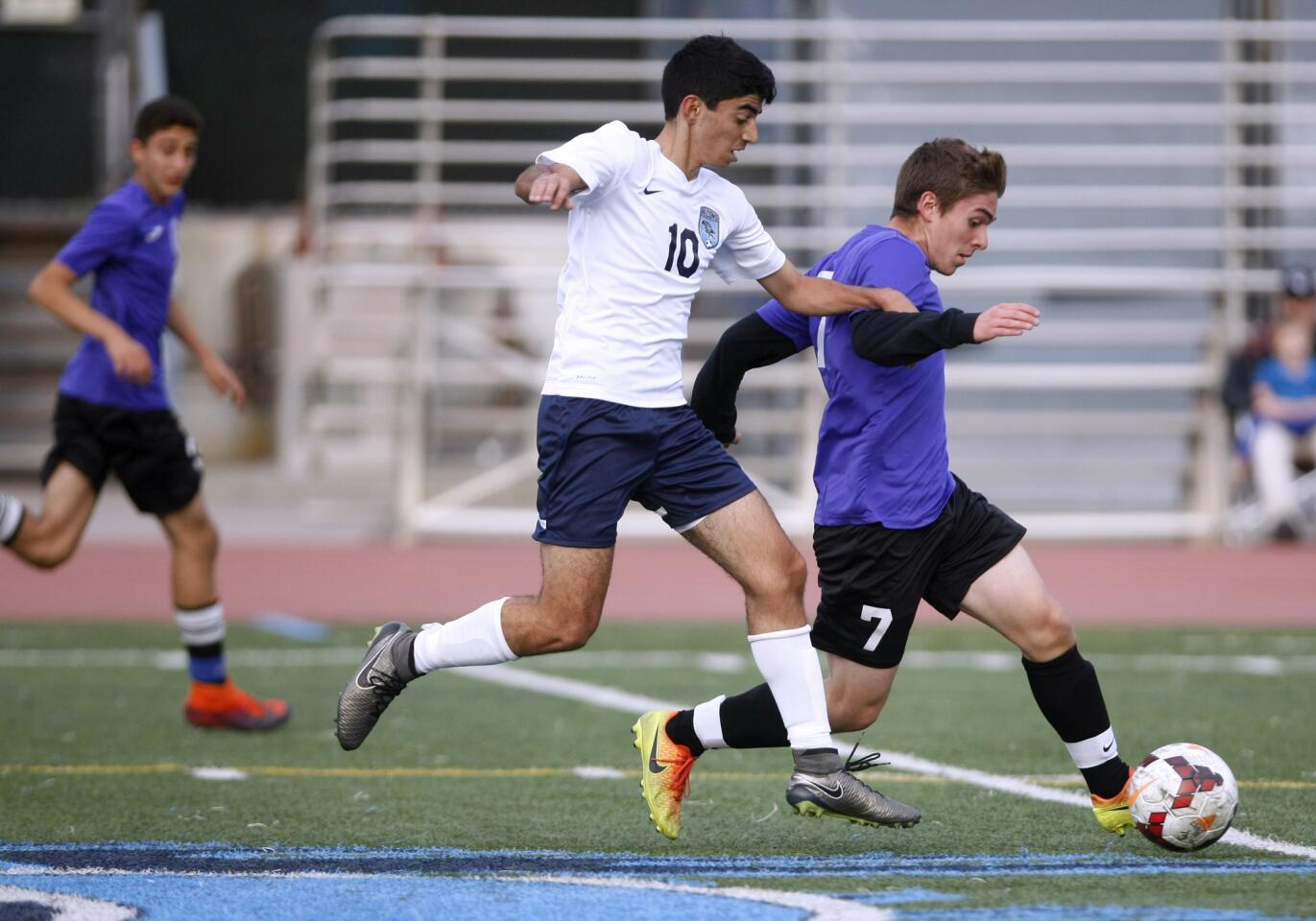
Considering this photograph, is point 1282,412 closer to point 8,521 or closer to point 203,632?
point 203,632

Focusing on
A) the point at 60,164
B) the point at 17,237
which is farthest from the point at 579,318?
the point at 17,237

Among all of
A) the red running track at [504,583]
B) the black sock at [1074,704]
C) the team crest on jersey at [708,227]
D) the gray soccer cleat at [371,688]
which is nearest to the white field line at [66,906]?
the gray soccer cleat at [371,688]

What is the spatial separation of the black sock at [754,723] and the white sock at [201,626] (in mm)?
2791

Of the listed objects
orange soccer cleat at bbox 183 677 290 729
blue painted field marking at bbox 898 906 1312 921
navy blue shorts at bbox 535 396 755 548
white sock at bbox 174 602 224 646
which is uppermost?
navy blue shorts at bbox 535 396 755 548

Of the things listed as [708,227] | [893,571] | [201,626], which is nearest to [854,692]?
[893,571]

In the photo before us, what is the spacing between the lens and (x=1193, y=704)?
809cm

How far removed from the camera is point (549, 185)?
4.80 meters

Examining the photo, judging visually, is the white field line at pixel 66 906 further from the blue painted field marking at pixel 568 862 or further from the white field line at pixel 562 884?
the blue painted field marking at pixel 568 862

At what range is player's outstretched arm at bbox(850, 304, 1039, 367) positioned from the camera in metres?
4.93

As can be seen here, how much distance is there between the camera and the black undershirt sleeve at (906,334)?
16.4 feet

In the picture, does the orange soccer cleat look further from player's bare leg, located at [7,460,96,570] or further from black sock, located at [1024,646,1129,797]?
black sock, located at [1024,646,1129,797]

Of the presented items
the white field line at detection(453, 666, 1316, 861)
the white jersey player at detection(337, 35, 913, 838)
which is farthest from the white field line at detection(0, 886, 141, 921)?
the white field line at detection(453, 666, 1316, 861)

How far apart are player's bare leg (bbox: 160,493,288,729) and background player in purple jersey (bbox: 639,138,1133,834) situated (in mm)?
2604

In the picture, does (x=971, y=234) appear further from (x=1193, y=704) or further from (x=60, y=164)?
(x=60, y=164)
